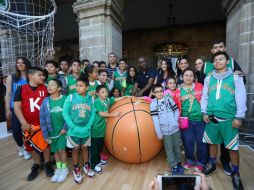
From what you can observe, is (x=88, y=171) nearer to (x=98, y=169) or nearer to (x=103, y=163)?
(x=98, y=169)

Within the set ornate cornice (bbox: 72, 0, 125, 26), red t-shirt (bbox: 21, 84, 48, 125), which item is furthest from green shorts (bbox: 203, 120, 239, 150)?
ornate cornice (bbox: 72, 0, 125, 26)

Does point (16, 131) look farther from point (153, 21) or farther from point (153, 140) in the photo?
point (153, 21)

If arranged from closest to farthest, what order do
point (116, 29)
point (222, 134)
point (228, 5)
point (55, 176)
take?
point (222, 134) → point (55, 176) → point (228, 5) → point (116, 29)

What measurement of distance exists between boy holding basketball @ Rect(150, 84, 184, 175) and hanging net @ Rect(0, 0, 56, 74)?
1.98m

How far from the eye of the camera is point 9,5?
91.1 inches

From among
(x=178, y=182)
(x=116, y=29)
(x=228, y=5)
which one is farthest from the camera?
(x=116, y=29)

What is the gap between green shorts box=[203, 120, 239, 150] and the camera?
7.40 feet

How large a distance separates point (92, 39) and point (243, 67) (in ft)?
12.2

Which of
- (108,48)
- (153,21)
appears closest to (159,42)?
(153,21)

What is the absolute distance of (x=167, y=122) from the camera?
2496mm

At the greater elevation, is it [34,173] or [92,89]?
[92,89]

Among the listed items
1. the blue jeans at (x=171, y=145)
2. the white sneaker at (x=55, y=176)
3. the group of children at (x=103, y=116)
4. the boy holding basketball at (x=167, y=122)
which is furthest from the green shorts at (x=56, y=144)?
the blue jeans at (x=171, y=145)

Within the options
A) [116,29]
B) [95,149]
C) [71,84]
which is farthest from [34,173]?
[116,29]

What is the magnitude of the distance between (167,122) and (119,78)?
5.74ft
